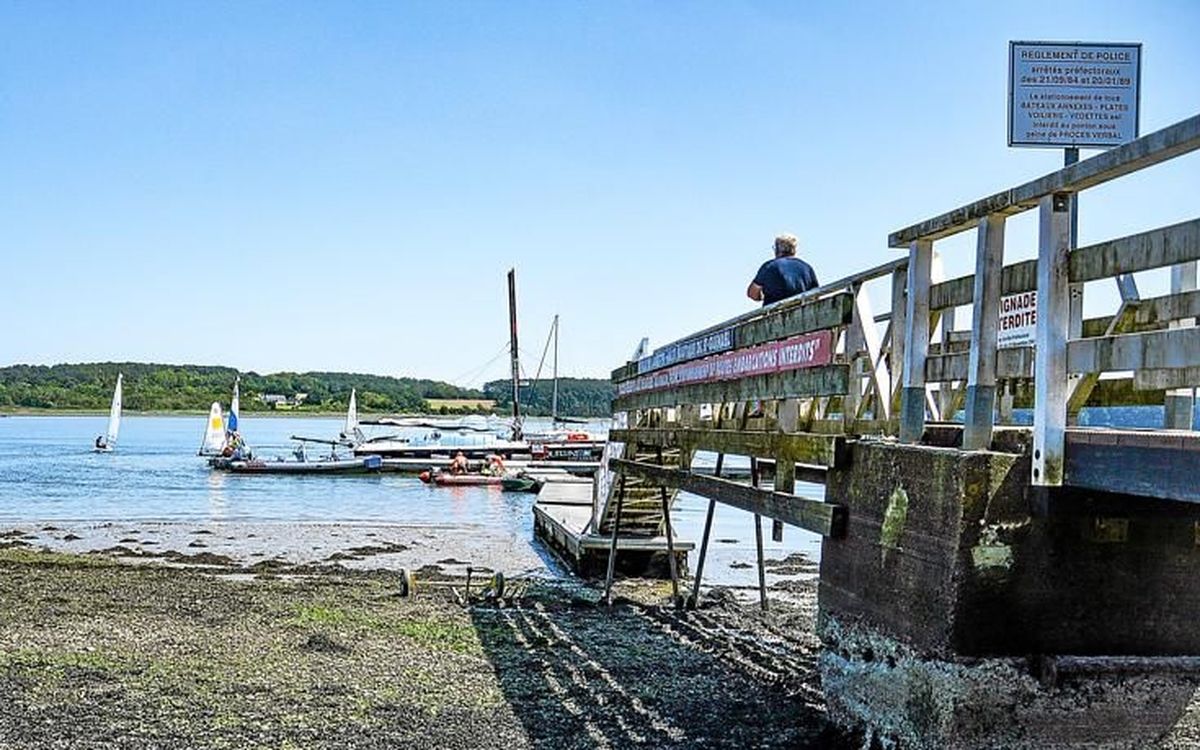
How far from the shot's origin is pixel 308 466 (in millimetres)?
59188

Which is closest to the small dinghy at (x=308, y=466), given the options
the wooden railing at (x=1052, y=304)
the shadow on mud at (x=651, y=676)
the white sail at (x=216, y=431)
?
the white sail at (x=216, y=431)

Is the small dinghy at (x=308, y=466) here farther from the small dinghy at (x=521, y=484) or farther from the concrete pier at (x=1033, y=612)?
the concrete pier at (x=1033, y=612)

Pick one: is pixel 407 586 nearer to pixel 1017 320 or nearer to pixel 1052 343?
pixel 1017 320

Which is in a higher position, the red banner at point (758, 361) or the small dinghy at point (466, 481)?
the red banner at point (758, 361)

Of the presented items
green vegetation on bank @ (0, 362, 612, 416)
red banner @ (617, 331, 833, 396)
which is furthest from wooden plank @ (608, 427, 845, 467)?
green vegetation on bank @ (0, 362, 612, 416)

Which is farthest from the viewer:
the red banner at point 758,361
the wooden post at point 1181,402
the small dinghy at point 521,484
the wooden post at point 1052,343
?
the small dinghy at point 521,484

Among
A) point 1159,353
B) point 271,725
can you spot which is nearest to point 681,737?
point 271,725

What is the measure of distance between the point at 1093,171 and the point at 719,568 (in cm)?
1994

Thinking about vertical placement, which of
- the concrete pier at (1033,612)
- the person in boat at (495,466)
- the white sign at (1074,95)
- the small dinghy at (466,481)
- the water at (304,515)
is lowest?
the water at (304,515)

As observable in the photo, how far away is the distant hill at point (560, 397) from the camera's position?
92062mm

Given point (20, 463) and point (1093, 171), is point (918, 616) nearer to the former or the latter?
point (1093, 171)

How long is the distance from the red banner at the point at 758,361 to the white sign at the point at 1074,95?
1878 millimetres

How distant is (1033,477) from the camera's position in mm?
6055

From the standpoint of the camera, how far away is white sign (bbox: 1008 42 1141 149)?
858 centimetres
